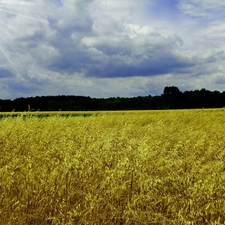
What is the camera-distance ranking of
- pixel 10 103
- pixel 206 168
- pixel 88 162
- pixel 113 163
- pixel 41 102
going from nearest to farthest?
pixel 88 162, pixel 113 163, pixel 206 168, pixel 10 103, pixel 41 102

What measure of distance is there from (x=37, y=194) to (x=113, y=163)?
129 centimetres

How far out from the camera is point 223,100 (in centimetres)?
5728

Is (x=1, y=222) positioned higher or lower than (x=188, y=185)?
lower

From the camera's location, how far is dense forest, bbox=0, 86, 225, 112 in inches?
2287

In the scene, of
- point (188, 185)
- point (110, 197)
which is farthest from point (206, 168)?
point (110, 197)

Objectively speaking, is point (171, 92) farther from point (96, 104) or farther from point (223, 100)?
point (96, 104)

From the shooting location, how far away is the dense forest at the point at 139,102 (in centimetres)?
5809

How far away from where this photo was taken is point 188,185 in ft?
10.1

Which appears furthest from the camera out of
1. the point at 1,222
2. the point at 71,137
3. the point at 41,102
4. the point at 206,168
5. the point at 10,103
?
the point at 41,102

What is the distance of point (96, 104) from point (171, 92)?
585 inches

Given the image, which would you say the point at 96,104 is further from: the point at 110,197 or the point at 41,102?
the point at 110,197

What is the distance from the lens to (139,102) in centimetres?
6662

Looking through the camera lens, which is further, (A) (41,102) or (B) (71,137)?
(A) (41,102)

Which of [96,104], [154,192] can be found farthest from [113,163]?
[96,104]
